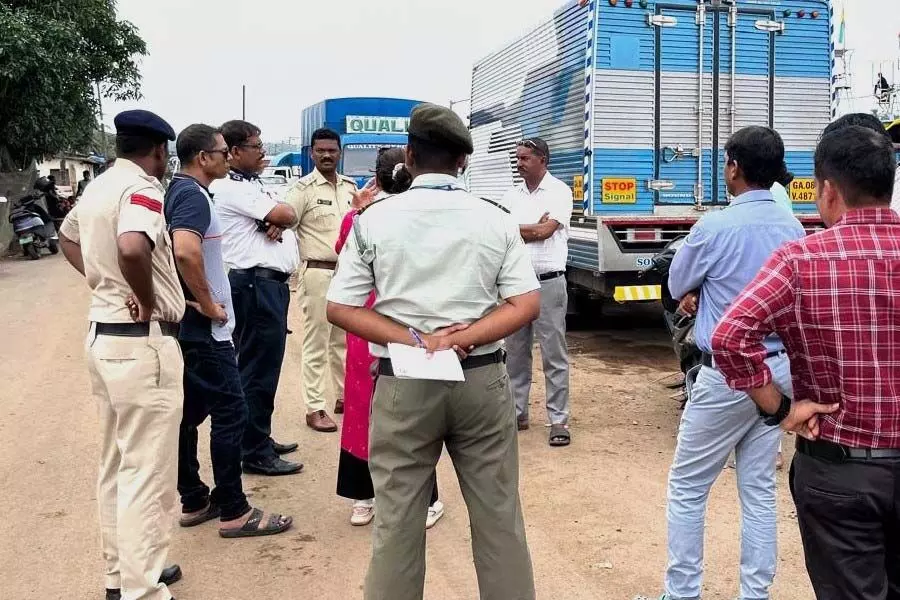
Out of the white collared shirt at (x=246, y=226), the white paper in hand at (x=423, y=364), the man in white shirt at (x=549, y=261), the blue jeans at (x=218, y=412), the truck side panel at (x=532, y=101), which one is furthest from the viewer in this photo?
the truck side panel at (x=532, y=101)

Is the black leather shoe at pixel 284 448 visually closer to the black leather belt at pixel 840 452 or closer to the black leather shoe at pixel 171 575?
the black leather shoe at pixel 171 575

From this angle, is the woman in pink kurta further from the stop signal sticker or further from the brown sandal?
the stop signal sticker

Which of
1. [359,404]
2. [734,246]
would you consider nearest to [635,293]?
[359,404]

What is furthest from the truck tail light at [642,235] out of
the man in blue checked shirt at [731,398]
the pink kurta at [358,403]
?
the man in blue checked shirt at [731,398]

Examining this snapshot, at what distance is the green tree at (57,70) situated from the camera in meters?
17.1

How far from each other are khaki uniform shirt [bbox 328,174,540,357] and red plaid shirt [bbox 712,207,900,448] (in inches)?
32.3

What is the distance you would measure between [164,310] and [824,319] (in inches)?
94.8

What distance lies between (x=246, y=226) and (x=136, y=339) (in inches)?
73.0

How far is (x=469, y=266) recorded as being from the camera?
106 inches

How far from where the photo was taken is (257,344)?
Answer: 5078mm

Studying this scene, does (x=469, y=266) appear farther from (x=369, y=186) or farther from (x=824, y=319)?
(x=369, y=186)

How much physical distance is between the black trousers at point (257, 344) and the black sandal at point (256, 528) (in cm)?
88

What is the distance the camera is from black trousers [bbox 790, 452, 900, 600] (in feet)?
6.81

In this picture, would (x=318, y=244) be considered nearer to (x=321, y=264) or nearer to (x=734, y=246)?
(x=321, y=264)
